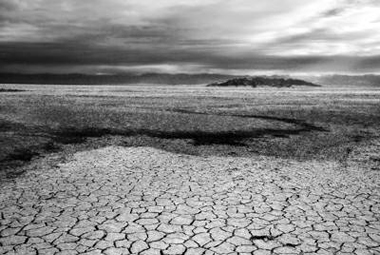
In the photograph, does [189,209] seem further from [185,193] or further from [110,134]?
[110,134]

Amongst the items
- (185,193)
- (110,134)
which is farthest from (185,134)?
(185,193)

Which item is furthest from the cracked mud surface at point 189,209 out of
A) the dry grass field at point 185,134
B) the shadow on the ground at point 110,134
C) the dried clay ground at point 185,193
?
the shadow on the ground at point 110,134

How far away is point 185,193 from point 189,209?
97cm

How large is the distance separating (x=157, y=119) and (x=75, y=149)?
8.84m

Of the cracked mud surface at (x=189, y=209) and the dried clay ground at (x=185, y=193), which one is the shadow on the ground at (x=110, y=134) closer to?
the dried clay ground at (x=185, y=193)

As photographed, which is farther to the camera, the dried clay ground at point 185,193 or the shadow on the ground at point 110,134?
the shadow on the ground at point 110,134

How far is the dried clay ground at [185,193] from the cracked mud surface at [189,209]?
0.08 feet

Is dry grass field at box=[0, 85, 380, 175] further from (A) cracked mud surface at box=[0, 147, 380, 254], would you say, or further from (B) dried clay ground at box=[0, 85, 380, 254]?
(A) cracked mud surface at box=[0, 147, 380, 254]

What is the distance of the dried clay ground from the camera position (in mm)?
5660

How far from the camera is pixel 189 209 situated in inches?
276

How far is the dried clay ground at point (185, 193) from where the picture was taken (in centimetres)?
566

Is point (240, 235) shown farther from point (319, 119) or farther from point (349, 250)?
point (319, 119)

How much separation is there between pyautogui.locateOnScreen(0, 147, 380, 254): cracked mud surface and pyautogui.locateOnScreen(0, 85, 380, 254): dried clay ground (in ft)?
0.08

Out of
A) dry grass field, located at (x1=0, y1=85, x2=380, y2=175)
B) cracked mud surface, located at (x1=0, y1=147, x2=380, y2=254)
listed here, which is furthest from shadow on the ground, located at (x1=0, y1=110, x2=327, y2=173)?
cracked mud surface, located at (x1=0, y1=147, x2=380, y2=254)
